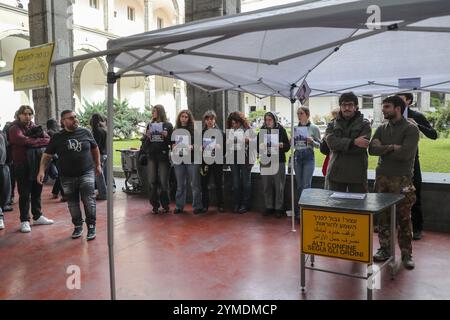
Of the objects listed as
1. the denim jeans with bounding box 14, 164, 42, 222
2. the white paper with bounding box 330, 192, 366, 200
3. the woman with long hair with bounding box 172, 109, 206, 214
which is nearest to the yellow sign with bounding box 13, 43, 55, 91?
the denim jeans with bounding box 14, 164, 42, 222

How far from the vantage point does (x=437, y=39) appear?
432 cm

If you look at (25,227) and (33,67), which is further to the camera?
(25,227)

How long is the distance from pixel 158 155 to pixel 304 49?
3.36 meters

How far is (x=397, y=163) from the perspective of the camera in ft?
13.2

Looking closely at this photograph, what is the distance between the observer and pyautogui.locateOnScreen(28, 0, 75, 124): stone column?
9.23 meters

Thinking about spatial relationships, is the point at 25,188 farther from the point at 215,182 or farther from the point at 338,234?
the point at 338,234

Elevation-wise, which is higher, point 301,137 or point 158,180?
point 301,137

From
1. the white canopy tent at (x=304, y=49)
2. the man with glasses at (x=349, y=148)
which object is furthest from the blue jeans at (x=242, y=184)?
the man with glasses at (x=349, y=148)

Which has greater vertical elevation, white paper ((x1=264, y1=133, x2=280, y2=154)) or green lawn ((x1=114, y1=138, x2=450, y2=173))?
white paper ((x1=264, y1=133, x2=280, y2=154))

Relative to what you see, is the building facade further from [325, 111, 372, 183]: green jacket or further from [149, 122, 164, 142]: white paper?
[325, 111, 372, 183]: green jacket

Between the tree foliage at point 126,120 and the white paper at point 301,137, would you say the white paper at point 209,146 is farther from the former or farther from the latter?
the tree foliage at point 126,120

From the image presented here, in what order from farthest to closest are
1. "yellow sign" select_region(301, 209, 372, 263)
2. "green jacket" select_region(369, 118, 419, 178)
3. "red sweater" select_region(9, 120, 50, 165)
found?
"red sweater" select_region(9, 120, 50, 165)
"green jacket" select_region(369, 118, 419, 178)
"yellow sign" select_region(301, 209, 372, 263)

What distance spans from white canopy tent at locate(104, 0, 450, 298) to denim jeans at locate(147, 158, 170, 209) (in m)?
1.75

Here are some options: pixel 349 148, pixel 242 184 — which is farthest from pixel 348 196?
pixel 242 184
